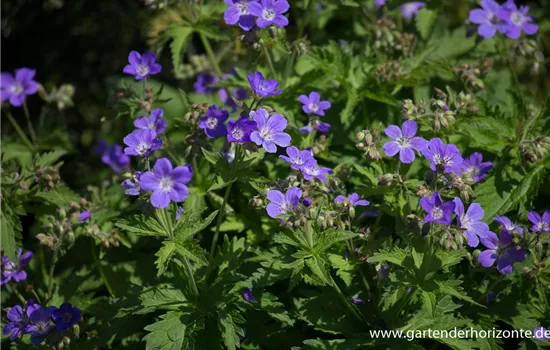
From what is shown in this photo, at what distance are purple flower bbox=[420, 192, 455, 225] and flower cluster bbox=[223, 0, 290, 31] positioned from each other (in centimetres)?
160

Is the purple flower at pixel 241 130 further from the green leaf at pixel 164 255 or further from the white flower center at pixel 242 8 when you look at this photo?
the white flower center at pixel 242 8

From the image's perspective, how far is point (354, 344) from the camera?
358 centimetres

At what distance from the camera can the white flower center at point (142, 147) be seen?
3.33 m

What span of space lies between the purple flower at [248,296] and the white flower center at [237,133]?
3.79ft

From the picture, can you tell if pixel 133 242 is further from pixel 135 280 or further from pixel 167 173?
pixel 167 173

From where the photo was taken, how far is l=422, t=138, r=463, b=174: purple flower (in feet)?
11.0

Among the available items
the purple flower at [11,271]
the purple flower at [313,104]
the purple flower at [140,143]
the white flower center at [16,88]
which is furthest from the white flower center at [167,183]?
the white flower center at [16,88]

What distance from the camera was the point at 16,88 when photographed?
5.38 m

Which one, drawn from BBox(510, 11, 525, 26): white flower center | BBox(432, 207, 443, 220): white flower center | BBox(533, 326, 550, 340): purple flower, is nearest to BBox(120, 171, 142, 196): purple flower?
BBox(432, 207, 443, 220): white flower center

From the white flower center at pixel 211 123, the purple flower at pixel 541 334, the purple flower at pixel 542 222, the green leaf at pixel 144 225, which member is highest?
the white flower center at pixel 211 123

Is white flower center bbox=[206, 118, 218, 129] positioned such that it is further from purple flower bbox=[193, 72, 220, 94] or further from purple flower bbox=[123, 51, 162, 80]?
purple flower bbox=[193, 72, 220, 94]

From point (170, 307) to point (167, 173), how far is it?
3.59 feet

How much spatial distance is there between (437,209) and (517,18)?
2866mm

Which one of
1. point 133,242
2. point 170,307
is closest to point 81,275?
point 133,242
